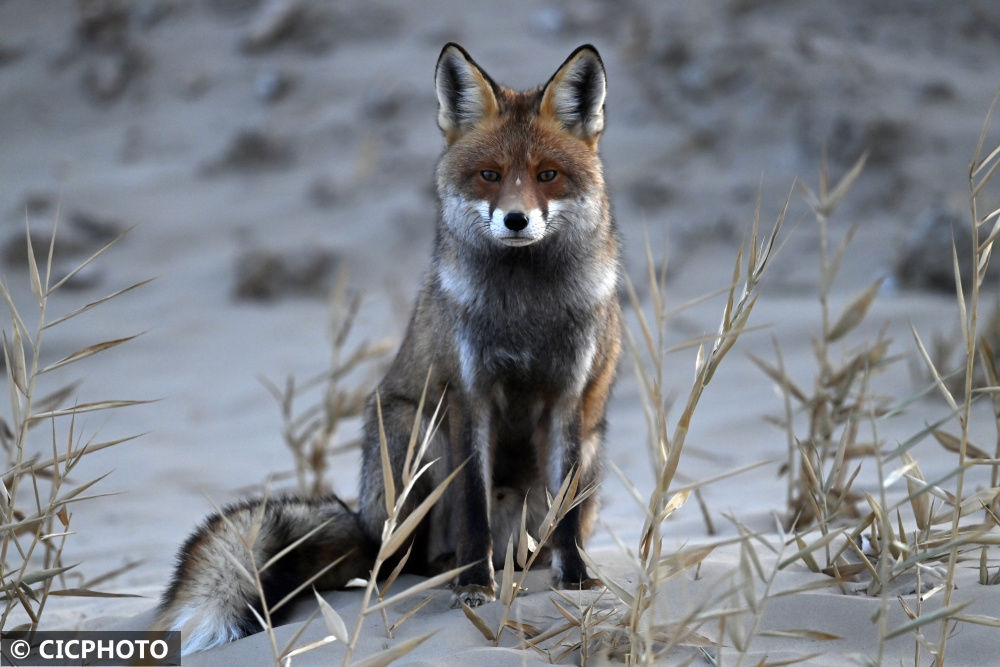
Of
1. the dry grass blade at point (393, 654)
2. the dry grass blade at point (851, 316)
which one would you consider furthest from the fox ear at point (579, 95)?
the dry grass blade at point (393, 654)

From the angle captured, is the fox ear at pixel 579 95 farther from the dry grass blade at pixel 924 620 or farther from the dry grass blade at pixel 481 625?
the dry grass blade at pixel 924 620

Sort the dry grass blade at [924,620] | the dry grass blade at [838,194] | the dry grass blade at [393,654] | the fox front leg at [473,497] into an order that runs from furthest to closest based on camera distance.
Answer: the fox front leg at [473,497]
the dry grass blade at [838,194]
the dry grass blade at [393,654]
the dry grass blade at [924,620]

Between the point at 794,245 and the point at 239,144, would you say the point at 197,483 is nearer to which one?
the point at 794,245

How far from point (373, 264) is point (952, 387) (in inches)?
255

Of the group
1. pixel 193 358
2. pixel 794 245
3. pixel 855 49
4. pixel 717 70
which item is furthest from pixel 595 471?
pixel 855 49

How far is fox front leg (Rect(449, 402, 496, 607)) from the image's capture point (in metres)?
3.28

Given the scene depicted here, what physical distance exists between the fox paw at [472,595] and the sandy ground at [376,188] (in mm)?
96

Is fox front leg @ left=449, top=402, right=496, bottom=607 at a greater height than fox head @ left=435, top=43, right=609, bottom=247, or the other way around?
fox head @ left=435, top=43, right=609, bottom=247

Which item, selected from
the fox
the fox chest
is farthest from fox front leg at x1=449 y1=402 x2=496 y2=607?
the fox chest

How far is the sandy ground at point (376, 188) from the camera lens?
619 cm

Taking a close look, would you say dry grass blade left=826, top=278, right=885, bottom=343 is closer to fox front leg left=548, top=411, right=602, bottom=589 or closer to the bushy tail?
fox front leg left=548, top=411, right=602, bottom=589

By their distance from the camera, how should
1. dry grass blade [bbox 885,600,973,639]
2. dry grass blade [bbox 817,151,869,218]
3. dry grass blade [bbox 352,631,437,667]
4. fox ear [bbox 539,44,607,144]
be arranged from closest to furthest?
dry grass blade [bbox 885,600,973,639]
dry grass blade [bbox 352,631,437,667]
dry grass blade [bbox 817,151,869,218]
fox ear [bbox 539,44,607,144]

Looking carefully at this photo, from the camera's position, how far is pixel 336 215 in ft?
37.7

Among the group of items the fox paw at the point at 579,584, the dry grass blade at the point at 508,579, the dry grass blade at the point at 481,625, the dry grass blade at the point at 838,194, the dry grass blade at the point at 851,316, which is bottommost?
the fox paw at the point at 579,584
